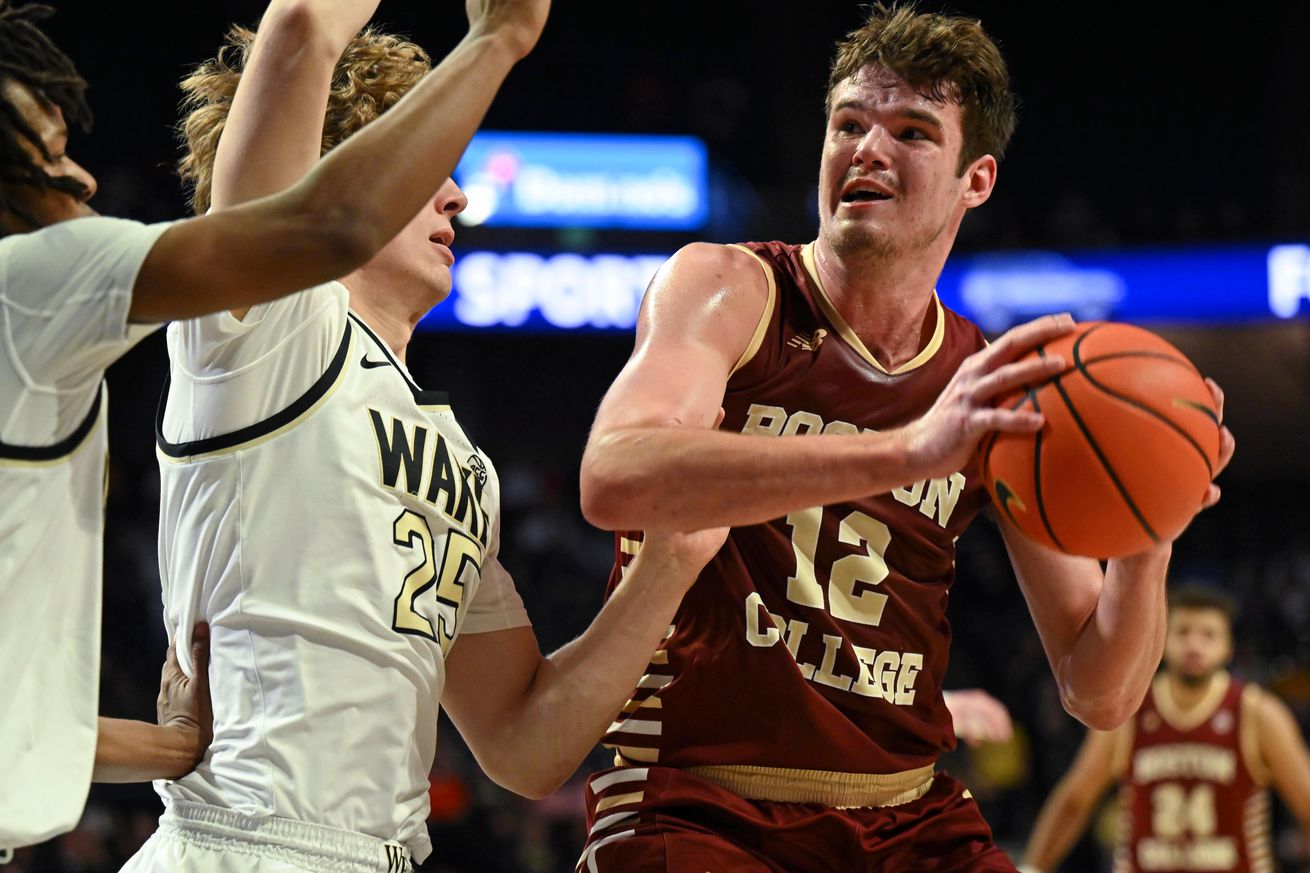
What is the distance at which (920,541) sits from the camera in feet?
11.5

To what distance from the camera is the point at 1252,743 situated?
289 inches

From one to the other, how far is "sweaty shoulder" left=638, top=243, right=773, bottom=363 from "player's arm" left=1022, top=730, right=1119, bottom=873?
462 centimetres

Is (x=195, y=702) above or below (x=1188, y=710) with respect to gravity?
above

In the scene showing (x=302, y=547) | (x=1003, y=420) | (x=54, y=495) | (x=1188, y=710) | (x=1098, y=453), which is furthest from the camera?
(x=1188, y=710)

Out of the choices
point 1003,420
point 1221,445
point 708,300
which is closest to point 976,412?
point 1003,420

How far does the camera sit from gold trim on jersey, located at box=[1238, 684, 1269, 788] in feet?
24.1

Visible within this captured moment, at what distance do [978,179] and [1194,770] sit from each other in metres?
4.72

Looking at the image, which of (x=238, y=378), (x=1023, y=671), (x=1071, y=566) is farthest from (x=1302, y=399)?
(x=238, y=378)

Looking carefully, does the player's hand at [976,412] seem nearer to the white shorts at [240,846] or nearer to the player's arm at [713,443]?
the player's arm at [713,443]

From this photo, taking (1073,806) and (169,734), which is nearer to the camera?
(169,734)

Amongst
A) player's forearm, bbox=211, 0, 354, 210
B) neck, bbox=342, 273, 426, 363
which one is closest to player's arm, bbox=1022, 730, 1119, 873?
neck, bbox=342, 273, 426, 363

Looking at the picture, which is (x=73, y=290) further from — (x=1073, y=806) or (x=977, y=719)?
(x=1073, y=806)

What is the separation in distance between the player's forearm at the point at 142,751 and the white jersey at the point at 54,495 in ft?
0.58

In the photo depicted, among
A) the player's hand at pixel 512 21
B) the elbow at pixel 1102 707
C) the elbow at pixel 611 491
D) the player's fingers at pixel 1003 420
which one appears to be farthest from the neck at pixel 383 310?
the elbow at pixel 1102 707
